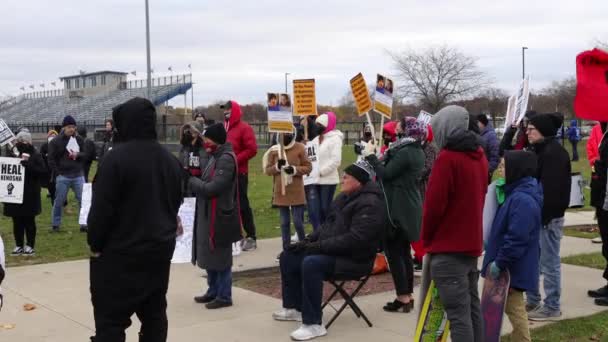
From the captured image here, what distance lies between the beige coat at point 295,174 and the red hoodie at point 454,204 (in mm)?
4951

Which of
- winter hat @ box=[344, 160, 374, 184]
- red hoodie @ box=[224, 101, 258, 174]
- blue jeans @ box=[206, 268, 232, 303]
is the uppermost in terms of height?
red hoodie @ box=[224, 101, 258, 174]

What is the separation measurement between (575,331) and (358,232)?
6.82 feet

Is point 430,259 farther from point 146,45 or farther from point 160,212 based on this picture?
point 146,45

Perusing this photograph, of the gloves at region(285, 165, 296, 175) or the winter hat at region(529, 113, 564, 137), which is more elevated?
the winter hat at region(529, 113, 564, 137)

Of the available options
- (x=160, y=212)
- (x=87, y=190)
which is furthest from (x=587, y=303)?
(x=87, y=190)

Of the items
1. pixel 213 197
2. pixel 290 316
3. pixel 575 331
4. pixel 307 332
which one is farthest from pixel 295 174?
pixel 575 331

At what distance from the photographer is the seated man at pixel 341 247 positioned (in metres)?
6.09

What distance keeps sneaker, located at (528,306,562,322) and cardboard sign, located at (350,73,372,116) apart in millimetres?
3514

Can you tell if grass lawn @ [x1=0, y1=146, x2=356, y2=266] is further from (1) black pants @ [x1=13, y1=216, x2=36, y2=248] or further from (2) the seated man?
(2) the seated man

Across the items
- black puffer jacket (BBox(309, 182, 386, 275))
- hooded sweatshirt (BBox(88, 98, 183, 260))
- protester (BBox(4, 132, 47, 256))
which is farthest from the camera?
protester (BBox(4, 132, 47, 256))

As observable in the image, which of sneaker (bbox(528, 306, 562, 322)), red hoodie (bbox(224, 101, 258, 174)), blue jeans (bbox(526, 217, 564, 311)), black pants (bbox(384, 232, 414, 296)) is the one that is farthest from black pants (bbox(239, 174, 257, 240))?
sneaker (bbox(528, 306, 562, 322))

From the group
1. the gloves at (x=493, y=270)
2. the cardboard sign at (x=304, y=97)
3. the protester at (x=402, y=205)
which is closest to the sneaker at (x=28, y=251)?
the cardboard sign at (x=304, y=97)

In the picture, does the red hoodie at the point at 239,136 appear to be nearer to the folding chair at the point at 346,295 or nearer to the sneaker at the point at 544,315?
the folding chair at the point at 346,295

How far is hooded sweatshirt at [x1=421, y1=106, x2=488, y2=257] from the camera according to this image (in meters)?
4.65
